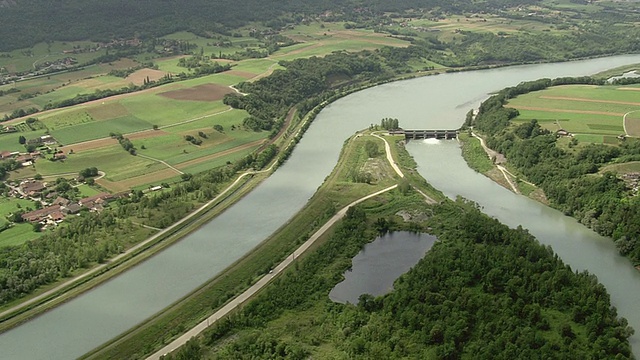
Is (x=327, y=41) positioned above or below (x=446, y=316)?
above

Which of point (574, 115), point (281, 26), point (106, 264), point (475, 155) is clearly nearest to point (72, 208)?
point (106, 264)

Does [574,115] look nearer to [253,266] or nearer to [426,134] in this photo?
[426,134]

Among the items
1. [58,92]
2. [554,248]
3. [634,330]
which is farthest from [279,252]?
[58,92]

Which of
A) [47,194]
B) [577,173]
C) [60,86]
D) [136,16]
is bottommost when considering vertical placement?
[47,194]

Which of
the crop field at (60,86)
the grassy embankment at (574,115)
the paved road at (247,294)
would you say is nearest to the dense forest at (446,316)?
the paved road at (247,294)

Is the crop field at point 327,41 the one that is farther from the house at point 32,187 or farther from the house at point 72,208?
the house at point 72,208

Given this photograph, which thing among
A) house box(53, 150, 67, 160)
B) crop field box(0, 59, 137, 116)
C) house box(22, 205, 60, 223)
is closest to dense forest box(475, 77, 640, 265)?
house box(22, 205, 60, 223)

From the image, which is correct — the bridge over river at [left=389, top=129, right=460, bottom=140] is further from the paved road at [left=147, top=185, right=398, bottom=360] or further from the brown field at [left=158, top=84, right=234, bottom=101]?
the brown field at [left=158, top=84, right=234, bottom=101]
